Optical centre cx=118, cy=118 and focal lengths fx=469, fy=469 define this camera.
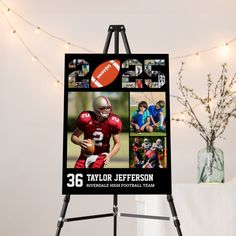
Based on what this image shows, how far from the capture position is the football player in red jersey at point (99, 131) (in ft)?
6.02

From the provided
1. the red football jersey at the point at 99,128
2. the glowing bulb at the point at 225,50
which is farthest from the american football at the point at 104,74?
the glowing bulb at the point at 225,50

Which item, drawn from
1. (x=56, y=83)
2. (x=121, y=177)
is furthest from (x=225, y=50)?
(x=121, y=177)

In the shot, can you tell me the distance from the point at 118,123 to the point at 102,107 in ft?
0.30

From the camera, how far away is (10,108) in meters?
2.82

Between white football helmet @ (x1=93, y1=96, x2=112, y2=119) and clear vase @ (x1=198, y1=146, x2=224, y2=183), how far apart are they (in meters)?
0.66

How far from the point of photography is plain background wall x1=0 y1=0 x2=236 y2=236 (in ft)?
9.02

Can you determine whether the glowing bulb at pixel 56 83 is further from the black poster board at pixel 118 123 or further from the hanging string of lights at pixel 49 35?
the black poster board at pixel 118 123

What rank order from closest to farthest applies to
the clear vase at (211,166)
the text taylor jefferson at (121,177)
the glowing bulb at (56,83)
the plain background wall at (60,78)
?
the text taylor jefferson at (121,177)
the clear vase at (211,166)
the plain background wall at (60,78)
the glowing bulb at (56,83)

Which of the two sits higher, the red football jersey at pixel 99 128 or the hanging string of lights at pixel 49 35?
the hanging string of lights at pixel 49 35

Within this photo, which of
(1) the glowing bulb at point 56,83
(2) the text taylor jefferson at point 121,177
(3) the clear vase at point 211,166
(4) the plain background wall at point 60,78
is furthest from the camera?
(1) the glowing bulb at point 56,83

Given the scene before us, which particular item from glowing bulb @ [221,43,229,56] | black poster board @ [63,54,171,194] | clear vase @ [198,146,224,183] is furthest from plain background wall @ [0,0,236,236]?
black poster board @ [63,54,171,194]

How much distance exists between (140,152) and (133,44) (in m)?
1.23

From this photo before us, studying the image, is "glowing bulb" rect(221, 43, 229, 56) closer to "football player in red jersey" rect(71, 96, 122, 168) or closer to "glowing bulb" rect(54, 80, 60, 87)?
"glowing bulb" rect(54, 80, 60, 87)

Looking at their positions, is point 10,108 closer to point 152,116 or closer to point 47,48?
point 47,48
